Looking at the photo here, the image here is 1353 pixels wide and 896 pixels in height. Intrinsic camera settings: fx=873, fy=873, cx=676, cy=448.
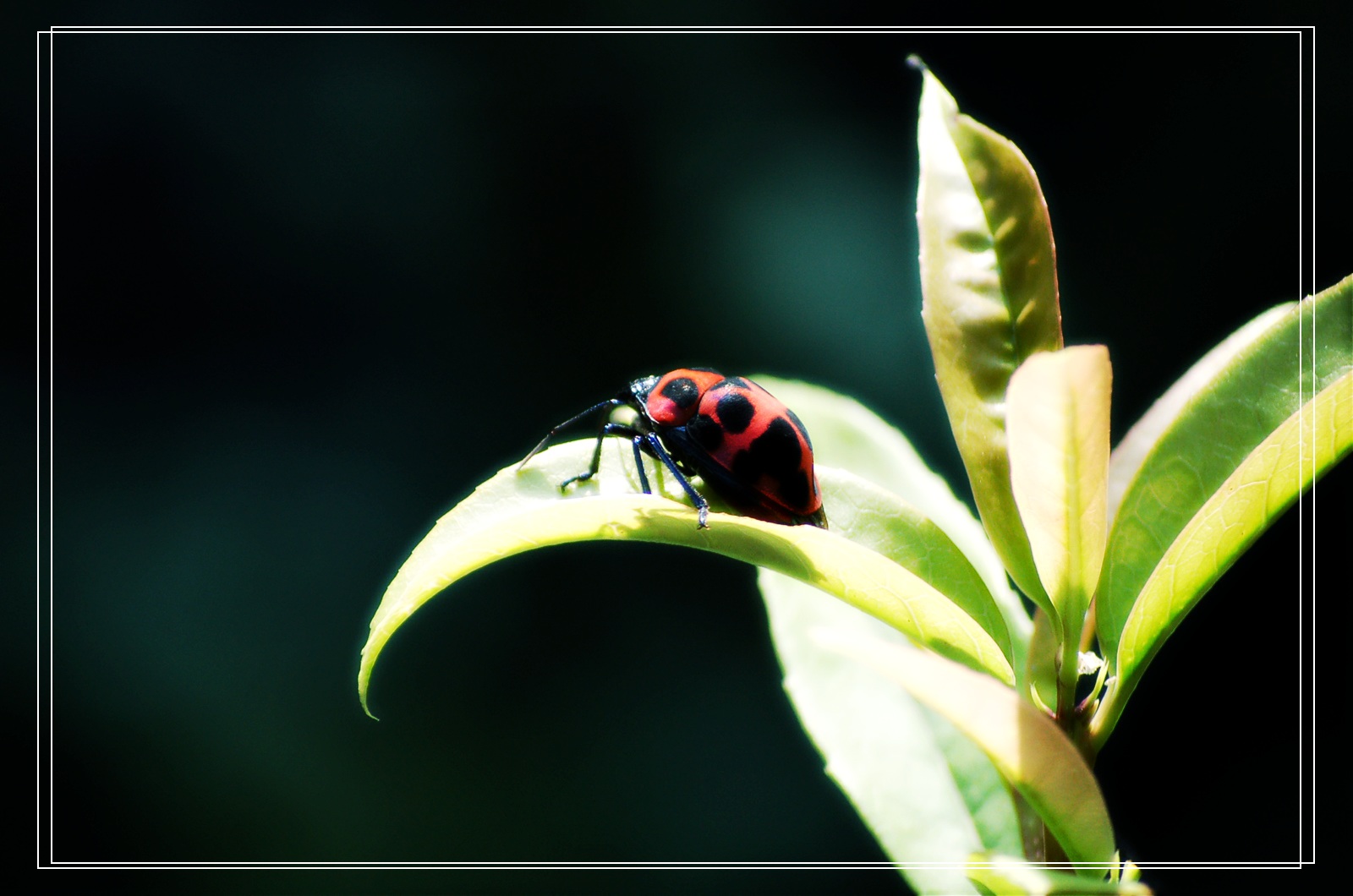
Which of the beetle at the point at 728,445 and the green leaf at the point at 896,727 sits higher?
the beetle at the point at 728,445

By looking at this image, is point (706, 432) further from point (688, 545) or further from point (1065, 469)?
point (1065, 469)

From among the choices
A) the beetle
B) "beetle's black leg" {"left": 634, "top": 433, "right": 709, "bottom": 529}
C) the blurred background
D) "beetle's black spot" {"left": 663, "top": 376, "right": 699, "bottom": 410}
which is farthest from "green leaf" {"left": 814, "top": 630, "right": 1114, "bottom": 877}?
the blurred background

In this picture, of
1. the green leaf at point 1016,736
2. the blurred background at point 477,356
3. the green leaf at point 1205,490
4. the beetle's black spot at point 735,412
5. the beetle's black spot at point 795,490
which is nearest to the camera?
the green leaf at point 1016,736

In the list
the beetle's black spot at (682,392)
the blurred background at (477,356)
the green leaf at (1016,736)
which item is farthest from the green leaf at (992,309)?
the blurred background at (477,356)

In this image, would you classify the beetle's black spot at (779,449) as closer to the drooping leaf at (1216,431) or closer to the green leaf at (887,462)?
the green leaf at (887,462)

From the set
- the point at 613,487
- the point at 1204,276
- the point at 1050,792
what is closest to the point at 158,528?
the point at 613,487

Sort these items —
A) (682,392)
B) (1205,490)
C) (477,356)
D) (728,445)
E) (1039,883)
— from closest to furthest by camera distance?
(1039,883) → (1205,490) → (728,445) → (682,392) → (477,356)

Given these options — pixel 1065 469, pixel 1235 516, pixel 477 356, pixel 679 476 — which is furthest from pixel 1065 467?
pixel 477 356

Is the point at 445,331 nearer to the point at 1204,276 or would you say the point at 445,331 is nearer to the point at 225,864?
the point at 225,864
